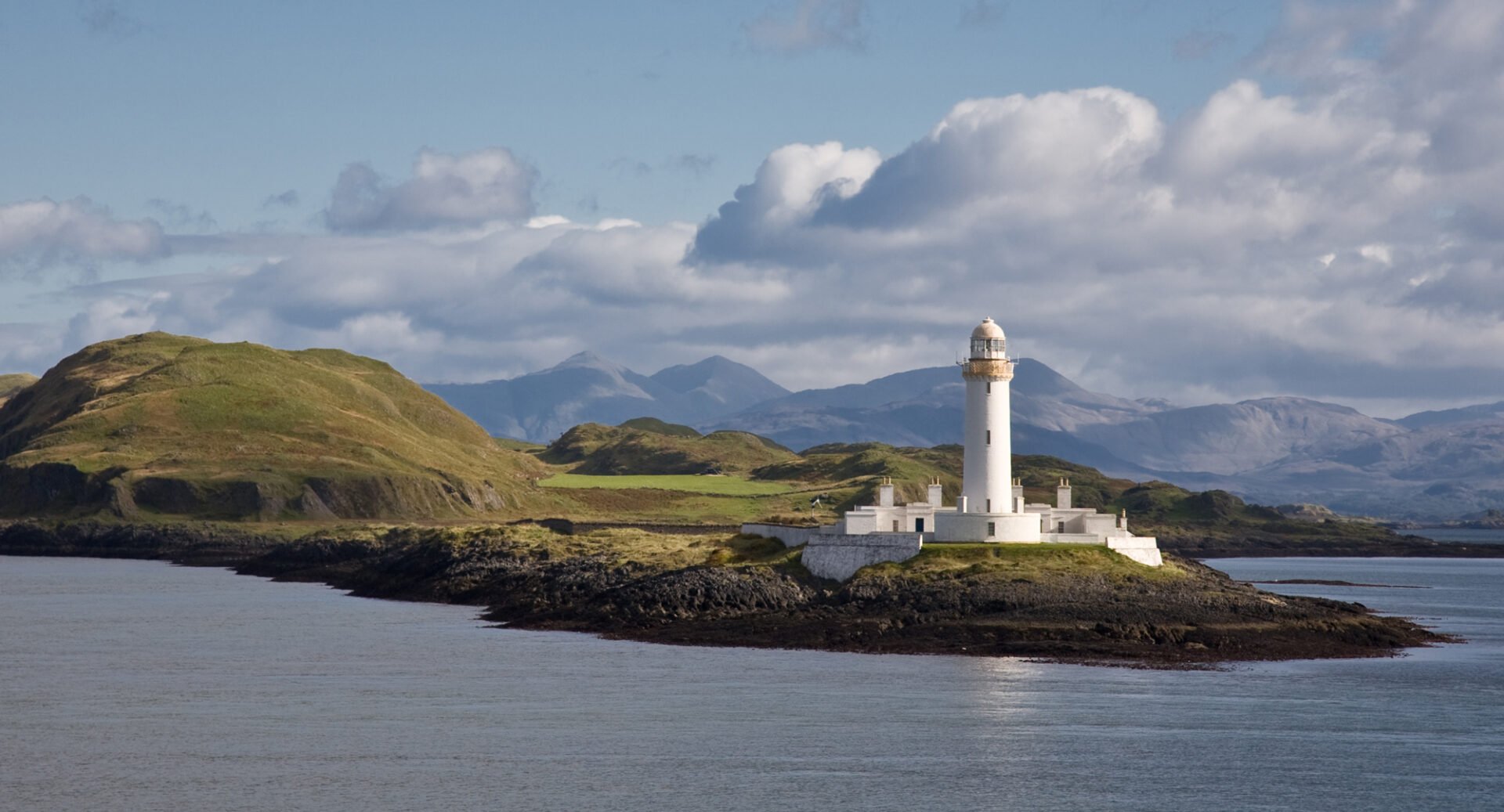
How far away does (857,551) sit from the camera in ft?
247

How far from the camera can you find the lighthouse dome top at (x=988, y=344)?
77.4 metres

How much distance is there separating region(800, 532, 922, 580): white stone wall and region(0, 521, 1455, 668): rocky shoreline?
3.01 ft

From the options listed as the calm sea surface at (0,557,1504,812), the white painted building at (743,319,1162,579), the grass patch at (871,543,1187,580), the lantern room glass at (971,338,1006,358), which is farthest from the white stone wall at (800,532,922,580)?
the lantern room glass at (971,338,1006,358)

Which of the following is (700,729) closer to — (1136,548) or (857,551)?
(857,551)

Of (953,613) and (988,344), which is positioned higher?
(988,344)

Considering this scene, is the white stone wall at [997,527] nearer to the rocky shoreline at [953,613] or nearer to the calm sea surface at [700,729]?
the rocky shoreline at [953,613]

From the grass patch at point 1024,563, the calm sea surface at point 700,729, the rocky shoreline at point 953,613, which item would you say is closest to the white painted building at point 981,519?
the grass patch at point 1024,563

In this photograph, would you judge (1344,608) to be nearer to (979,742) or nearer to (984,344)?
(984,344)

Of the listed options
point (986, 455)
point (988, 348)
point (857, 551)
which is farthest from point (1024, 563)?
point (988, 348)

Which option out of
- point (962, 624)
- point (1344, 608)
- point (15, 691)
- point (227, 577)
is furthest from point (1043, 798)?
point (227, 577)

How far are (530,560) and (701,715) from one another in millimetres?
50366

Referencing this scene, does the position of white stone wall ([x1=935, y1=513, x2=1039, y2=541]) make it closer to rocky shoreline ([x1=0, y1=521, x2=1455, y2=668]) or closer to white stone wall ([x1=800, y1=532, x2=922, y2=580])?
white stone wall ([x1=800, y1=532, x2=922, y2=580])

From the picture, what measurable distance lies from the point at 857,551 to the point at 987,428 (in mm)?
8251

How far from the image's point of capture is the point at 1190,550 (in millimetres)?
192250
